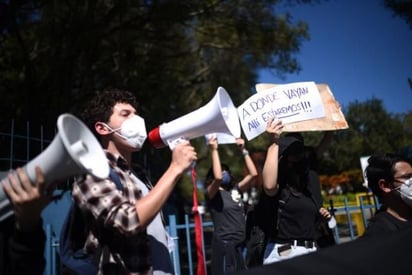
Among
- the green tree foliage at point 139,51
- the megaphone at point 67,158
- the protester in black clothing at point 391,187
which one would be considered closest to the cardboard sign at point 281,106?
the protester in black clothing at point 391,187

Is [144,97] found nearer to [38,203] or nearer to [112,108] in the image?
[112,108]

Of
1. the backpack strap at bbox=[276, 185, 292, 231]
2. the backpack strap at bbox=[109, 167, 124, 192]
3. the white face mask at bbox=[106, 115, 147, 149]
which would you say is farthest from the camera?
the backpack strap at bbox=[276, 185, 292, 231]

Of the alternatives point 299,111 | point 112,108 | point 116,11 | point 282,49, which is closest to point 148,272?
point 112,108

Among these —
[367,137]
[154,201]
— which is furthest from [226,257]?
[367,137]

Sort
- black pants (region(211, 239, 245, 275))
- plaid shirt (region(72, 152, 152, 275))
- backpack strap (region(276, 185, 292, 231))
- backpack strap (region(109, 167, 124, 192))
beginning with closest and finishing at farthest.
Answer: plaid shirt (region(72, 152, 152, 275)) < backpack strap (region(109, 167, 124, 192)) < backpack strap (region(276, 185, 292, 231)) < black pants (region(211, 239, 245, 275))

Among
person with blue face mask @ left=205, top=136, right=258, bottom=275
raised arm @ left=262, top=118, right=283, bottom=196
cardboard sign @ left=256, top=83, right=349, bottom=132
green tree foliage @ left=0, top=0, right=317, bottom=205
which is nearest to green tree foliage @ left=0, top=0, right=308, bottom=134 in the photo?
green tree foliage @ left=0, top=0, right=317, bottom=205

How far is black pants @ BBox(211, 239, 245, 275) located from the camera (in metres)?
3.57

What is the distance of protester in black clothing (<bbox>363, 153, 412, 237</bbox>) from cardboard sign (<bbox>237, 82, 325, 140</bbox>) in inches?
21.4

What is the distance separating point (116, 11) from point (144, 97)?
228 centimetres

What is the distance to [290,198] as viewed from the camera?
8.51 ft

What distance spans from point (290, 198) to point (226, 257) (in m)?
1.34

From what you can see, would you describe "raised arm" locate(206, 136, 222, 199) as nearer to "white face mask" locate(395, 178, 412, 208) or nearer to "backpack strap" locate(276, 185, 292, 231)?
"backpack strap" locate(276, 185, 292, 231)

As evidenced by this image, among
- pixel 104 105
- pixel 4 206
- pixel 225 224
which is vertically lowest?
pixel 225 224

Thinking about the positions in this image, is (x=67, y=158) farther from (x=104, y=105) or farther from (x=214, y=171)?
(x=214, y=171)
